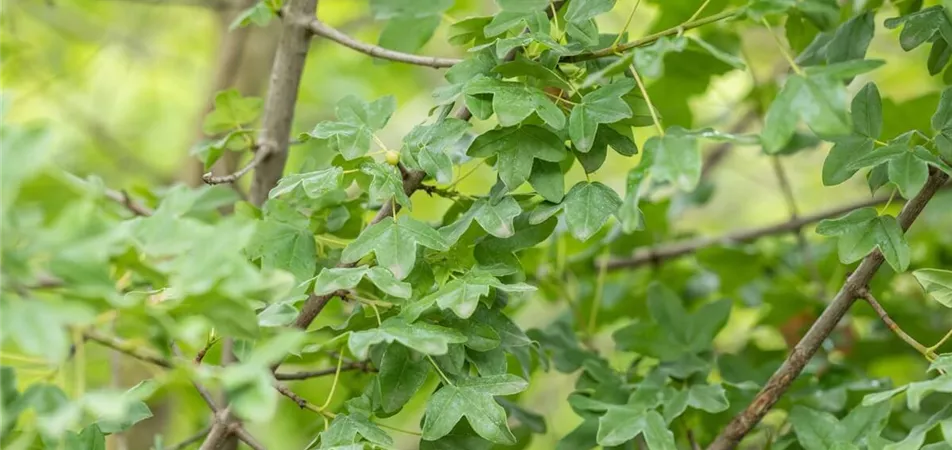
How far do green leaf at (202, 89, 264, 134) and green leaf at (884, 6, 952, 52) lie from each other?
0.59 metres

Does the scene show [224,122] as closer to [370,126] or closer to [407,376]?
[370,126]

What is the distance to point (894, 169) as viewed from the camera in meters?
0.66

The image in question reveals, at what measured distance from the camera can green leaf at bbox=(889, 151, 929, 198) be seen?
647mm

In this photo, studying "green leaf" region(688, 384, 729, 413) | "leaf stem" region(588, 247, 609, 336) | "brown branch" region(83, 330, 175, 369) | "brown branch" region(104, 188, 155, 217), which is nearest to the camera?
"brown branch" region(83, 330, 175, 369)

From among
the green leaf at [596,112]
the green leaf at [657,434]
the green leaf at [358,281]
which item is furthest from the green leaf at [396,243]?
the green leaf at [657,434]

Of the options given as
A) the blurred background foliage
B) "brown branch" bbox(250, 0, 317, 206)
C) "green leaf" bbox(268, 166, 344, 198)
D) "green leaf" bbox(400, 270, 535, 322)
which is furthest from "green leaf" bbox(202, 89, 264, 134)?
"green leaf" bbox(400, 270, 535, 322)

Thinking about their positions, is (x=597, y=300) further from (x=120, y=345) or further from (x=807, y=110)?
(x=120, y=345)

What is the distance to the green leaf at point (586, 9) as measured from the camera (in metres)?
0.68

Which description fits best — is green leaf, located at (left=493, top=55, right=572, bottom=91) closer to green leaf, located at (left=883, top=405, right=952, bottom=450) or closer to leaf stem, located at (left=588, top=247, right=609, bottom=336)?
green leaf, located at (left=883, top=405, right=952, bottom=450)

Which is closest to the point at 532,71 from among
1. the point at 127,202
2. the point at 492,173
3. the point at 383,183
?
the point at 383,183

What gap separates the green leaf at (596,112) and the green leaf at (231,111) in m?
0.38

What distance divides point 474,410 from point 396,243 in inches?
5.3

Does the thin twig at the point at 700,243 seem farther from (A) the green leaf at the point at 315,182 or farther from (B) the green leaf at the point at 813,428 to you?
(A) the green leaf at the point at 315,182

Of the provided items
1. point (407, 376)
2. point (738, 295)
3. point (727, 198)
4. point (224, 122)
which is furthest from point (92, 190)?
point (727, 198)
